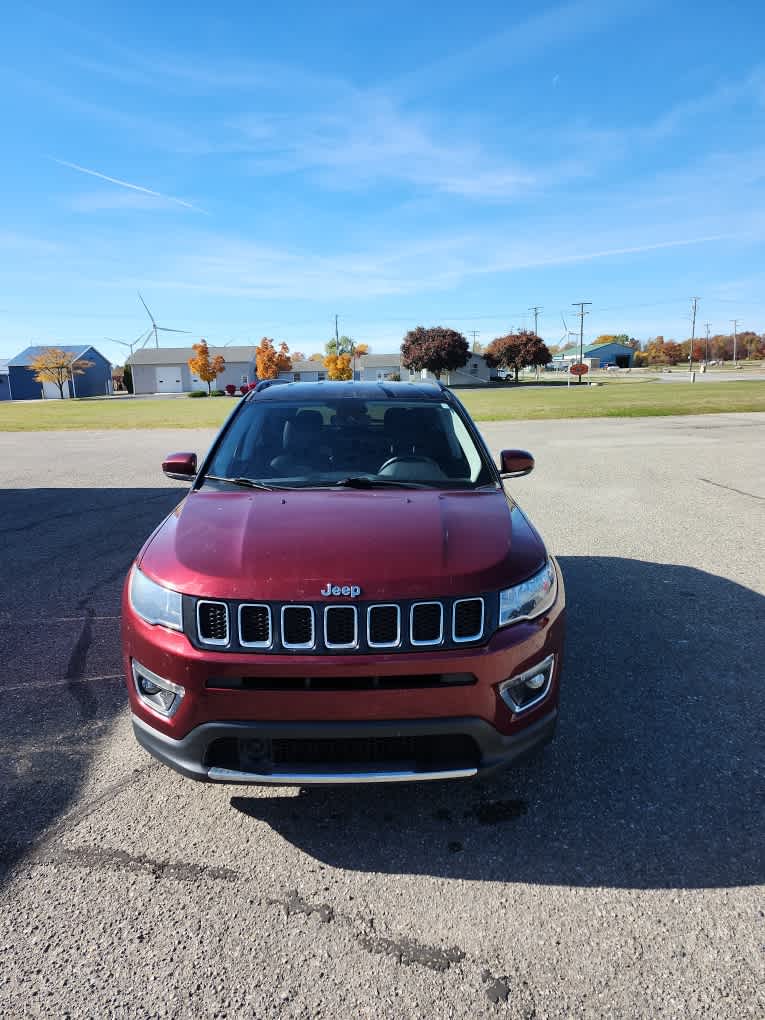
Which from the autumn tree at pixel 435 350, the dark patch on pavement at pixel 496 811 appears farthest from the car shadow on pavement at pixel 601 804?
the autumn tree at pixel 435 350

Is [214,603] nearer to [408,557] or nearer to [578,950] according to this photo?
[408,557]

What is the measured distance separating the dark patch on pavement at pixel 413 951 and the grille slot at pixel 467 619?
94cm

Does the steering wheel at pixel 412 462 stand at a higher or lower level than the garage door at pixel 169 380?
lower

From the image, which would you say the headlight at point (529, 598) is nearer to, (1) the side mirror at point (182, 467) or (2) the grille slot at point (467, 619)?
(2) the grille slot at point (467, 619)

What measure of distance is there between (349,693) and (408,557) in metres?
0.53

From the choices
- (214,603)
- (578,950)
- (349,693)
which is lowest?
(578,950)

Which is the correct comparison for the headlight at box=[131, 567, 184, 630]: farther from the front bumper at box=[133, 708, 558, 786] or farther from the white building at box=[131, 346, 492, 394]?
the white building at box=[131, 346, 492, 394]

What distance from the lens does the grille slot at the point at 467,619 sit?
2348 mm

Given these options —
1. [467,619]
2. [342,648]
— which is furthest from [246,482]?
[467,619]

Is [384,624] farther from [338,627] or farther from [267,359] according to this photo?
[267,359]

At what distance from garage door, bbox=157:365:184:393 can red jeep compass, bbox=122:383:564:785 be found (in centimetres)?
11611

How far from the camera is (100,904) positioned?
2.24m

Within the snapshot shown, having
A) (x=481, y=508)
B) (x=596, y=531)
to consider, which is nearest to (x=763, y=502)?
(x=596, y=531)

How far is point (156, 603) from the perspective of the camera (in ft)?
8.17
